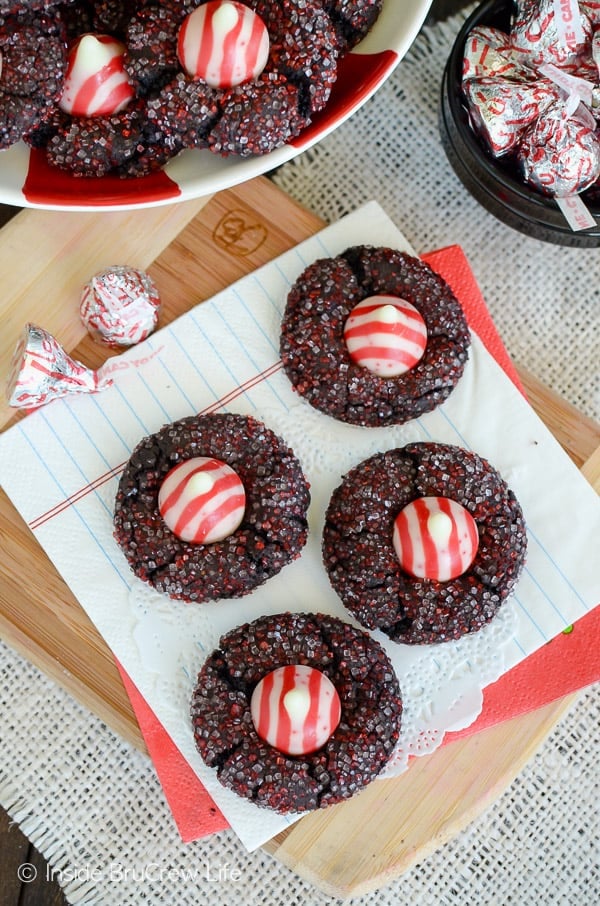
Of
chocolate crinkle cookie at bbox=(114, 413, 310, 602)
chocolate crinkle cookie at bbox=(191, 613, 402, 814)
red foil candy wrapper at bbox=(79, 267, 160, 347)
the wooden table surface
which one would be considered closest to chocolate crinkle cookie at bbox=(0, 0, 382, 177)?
red foil candy wrapper at bbox=(79, 267, 160, 347)

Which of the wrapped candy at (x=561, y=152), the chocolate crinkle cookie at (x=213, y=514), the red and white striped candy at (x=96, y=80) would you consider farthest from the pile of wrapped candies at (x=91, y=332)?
the wrapped candy at (x=561, y=152)

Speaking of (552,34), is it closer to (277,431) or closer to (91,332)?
(277,431)

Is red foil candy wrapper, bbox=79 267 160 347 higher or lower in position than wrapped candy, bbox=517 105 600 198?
lower

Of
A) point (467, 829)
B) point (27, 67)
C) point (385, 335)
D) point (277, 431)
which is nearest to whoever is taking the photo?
point (27, 67)

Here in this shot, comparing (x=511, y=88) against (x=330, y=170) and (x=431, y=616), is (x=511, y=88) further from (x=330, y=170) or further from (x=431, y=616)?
(x=431, y=616)

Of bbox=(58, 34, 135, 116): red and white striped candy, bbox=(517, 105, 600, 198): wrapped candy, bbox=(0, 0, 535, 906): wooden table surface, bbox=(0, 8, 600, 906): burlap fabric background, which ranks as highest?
bbox=(517, 105, 600, 198): wrapped candy

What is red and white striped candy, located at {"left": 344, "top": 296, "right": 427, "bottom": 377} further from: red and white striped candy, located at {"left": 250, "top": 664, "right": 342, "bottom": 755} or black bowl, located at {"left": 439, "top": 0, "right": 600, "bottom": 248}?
red and white striped candy, located at {"left": 250, "top": 664, "right": 342, "bottom": 755}

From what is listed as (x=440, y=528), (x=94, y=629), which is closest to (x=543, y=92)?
(x=440, y=528)
